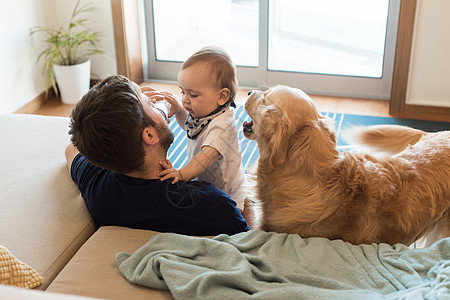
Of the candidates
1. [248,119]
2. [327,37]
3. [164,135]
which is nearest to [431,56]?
[327,37]

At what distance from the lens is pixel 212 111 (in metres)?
1.87

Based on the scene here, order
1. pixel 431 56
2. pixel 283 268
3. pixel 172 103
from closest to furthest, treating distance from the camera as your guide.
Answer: pixel 283 268 < pixel 172 103 < pixel 431 56

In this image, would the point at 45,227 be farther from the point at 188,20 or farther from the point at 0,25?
the point at 188,20

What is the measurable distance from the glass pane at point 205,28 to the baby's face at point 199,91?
2.35 meters

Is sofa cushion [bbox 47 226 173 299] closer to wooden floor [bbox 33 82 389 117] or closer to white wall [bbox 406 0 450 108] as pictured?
wooden floor [bbox 33 82 389 117]

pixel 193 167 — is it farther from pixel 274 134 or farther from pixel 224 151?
pixel 274 134

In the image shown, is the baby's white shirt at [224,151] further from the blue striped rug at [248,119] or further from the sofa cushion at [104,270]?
the blue striped rug at [248,119]

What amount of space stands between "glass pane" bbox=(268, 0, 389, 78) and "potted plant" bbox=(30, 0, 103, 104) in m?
1.46

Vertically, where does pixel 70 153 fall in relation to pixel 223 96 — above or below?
below

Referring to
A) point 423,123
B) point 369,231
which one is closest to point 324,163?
point 369,231

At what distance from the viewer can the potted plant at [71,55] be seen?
3643mm

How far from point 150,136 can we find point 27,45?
2509 millimetres

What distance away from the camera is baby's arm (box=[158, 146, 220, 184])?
1536 millimetres

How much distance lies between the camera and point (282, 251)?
4.40 ft
